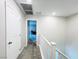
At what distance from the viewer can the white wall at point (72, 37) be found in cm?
688

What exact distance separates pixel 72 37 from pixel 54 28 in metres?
1.54

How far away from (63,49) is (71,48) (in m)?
0.87

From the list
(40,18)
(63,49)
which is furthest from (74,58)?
(40,18)

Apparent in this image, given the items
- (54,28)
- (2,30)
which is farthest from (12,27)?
(54,28)

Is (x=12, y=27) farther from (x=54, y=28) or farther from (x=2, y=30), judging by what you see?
(x=54, y=28)

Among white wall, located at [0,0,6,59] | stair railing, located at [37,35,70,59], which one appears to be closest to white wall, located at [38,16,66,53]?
stair railing, located at [37,35,70,59]

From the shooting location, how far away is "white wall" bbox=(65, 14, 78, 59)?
271 inches

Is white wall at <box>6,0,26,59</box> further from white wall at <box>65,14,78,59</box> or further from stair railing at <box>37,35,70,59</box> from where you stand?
white wall at <box>65,14,78,59</box>

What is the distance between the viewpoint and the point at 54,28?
816 centimetres

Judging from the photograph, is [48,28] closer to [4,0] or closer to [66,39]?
[66,39]

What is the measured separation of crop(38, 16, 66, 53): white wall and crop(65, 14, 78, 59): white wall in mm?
390

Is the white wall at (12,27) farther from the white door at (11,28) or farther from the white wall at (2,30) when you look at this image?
the white wall at (2,30)

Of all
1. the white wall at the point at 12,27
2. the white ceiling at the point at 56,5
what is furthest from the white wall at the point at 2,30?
the white ceiling at the point at 56,5

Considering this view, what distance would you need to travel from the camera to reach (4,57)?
2.45 metres
